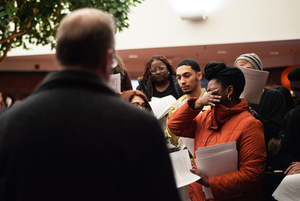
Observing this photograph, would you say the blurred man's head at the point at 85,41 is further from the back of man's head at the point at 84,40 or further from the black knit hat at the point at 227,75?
the black knit hat at the point at 227,75

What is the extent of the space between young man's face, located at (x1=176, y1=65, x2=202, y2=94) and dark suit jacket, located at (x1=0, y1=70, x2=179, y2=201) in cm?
228

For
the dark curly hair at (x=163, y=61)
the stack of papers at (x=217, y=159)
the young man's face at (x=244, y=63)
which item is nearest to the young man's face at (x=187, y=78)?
the young man's face at (x=244, y=63)

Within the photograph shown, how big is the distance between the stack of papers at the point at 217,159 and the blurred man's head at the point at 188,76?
1.24 m

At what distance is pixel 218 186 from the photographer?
1947 millimetres

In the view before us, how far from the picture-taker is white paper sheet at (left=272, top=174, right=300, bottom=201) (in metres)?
1.86

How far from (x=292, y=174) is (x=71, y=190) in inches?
63.9

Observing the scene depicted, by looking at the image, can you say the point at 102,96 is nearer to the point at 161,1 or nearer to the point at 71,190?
the point at 71,190

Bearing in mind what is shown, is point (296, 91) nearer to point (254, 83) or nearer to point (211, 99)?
point (254, 83)

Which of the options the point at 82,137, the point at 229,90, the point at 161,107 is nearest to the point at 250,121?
the point at 229,90

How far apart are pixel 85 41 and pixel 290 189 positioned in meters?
1.55

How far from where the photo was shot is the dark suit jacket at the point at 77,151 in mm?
839

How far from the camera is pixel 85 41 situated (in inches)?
35.5

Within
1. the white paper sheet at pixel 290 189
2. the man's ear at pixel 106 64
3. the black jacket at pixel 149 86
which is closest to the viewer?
the man's ear at pixel 106 64

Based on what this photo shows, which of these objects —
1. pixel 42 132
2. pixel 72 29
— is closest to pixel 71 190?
pixel 42 132
